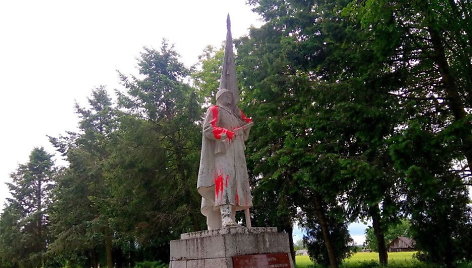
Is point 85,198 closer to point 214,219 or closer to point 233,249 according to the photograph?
point 214,219

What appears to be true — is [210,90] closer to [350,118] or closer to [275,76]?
[275,76]

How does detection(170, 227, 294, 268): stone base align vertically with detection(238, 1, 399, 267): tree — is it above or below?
below

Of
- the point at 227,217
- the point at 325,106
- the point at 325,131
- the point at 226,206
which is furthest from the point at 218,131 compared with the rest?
the point at 325,131

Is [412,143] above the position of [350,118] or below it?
below

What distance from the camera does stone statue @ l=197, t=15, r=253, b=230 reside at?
6.02m

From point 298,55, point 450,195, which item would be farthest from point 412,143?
point 298,55

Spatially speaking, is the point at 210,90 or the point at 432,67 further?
the point at 210,90

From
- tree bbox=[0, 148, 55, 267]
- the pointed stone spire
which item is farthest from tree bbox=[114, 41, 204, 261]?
tree bbox=[0, 148, 55, 267]

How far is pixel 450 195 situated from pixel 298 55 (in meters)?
6.06

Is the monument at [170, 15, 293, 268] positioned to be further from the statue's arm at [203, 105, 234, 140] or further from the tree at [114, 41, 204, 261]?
the tree at [114, 41, 204, 261]

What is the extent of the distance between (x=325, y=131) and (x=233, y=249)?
7355 millimetres

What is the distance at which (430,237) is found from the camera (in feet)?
42.6

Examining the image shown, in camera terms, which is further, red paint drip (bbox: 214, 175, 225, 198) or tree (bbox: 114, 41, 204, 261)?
tree (bbox: 114, 41, 204, 261)

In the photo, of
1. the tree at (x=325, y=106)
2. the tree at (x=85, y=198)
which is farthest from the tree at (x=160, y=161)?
the tree at (x=325, y=106)
